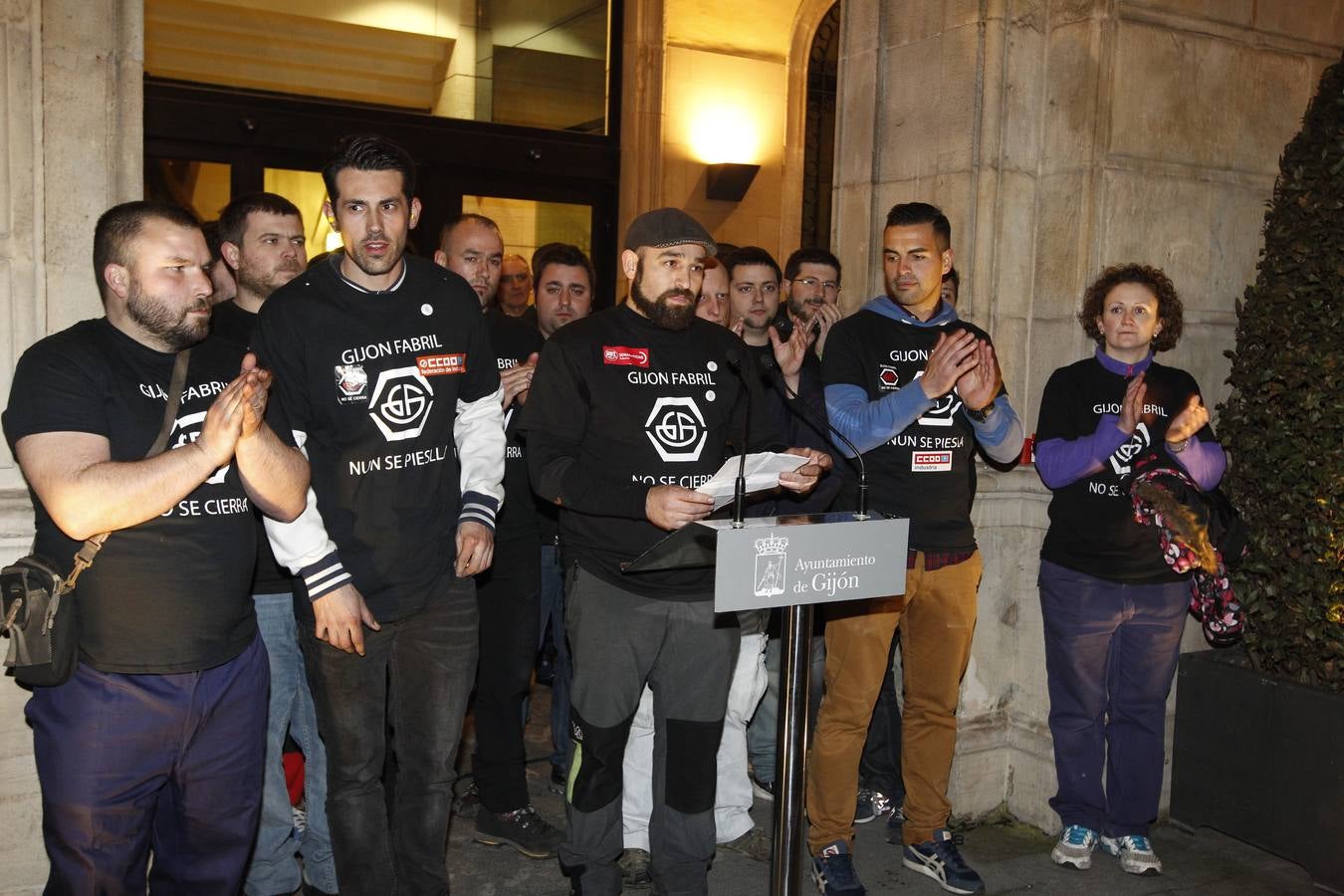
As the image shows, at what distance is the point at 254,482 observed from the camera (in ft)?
9.85

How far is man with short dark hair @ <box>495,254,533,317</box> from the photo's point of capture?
6.42 metres

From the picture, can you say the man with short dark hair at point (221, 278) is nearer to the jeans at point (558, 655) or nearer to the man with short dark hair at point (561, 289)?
the man with short dark hair at point (561, 289)

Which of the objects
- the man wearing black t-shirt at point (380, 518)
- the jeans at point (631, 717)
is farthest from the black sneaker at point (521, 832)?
the man wearing black t-shirt at point (380, 518)

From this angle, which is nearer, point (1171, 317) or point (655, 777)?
point (655, 777)

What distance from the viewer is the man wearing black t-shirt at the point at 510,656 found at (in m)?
4.54

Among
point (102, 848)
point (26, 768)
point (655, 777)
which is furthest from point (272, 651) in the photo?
point (655, 777)

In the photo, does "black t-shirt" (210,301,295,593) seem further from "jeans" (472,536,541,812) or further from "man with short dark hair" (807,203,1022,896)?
"man with short dark hair" (807,203,1022,896)

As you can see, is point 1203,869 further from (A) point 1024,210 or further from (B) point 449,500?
(B) point 449,500

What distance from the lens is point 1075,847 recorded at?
15.2ft

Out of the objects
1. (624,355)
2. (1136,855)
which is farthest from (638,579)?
(1136,855)

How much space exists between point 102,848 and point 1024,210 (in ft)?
13.3

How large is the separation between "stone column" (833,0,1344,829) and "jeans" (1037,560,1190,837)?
254 millimetres

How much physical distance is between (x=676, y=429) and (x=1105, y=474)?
6.25 ft

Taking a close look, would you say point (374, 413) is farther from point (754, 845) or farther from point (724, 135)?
point (724, 135)
